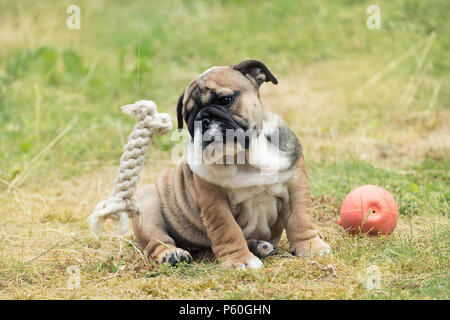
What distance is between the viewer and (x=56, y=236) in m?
5.12

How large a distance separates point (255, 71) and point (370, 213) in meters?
1.31

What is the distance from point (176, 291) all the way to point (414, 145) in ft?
13.3

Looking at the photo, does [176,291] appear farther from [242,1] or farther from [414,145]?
[242,1]

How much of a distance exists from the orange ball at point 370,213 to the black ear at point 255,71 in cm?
108

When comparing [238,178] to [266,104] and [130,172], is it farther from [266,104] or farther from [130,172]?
[266,104]

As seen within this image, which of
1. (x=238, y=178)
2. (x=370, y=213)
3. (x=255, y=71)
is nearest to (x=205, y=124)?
(x=238, y=178)

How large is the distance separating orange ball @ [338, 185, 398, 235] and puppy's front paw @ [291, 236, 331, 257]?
36 centimetres

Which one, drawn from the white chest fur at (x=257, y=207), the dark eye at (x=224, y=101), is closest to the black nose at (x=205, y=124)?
the dark eye at (x=224, y=101)

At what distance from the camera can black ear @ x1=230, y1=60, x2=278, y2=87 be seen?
420cm

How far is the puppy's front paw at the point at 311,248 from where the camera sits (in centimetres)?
412

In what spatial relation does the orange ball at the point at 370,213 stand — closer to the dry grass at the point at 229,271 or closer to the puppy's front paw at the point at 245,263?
the dry grass at the point at 229,271

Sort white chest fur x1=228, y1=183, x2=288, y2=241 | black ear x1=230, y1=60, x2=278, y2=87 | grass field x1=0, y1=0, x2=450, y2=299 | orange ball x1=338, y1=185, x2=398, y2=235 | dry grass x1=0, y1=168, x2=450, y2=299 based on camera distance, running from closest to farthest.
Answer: dry grass x1=0, y1=168, x2=450, y2=299 → grass field x1=0, y1=0, x2=450, y2=299 → white chest fur x1=228, y1=183, x2=288, y2=241 → black ear x1=230, y1=60, x2=278, y2=87 → orange ball x1=338, y1=185, x2=398, y2=235

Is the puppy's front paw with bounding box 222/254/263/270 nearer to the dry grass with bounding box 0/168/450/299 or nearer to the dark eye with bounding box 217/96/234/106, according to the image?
the dry grass with bounding box 0/168/450/299

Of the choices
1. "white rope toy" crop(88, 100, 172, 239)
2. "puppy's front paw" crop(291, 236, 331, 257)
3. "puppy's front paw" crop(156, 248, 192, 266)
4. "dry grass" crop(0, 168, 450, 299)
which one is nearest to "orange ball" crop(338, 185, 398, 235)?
"dry grass" crop(0, 168, 450, 299)
